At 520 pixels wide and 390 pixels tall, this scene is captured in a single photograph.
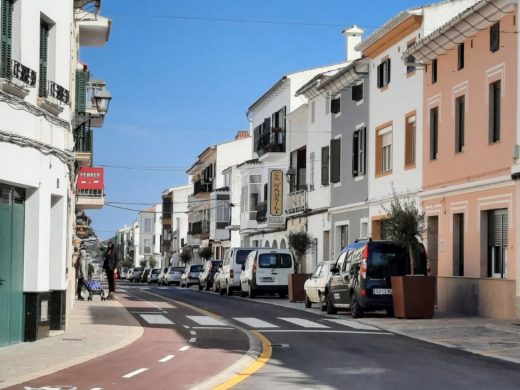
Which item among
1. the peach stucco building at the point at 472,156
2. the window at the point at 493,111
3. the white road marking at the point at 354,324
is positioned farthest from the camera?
the window at the point at 493,111

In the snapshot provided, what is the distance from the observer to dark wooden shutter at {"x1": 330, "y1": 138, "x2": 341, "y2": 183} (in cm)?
4469

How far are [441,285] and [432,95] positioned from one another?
19.4ft

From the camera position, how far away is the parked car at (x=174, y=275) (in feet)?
258

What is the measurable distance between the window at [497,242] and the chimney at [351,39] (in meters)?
26.9

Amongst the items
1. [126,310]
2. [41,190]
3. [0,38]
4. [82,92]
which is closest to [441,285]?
[126,310]

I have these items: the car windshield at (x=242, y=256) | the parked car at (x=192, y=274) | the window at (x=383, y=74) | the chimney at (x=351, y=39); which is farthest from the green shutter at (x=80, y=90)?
the parked car at (x=192, y=274)

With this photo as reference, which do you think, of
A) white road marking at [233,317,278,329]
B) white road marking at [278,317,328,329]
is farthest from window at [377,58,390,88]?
A: white road marking at [233,317,278,329]

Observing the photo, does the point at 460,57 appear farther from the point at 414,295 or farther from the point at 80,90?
the point at 80,90

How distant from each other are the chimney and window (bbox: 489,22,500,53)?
26.3 meters

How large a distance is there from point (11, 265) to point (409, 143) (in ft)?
65.7

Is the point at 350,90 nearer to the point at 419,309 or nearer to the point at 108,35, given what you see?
the point at 108,35

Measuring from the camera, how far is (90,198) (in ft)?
150

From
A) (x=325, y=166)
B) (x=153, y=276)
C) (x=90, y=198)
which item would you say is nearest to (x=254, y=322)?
(x=90, y=198)

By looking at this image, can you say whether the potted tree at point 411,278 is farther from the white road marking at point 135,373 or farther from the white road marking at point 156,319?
the white road marking at point 135,373
